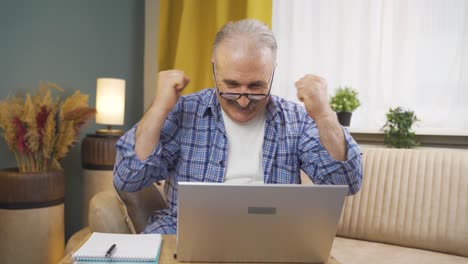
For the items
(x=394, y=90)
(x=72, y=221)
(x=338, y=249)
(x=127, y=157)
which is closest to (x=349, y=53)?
(x=394, y=90)

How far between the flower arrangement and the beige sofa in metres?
0.48

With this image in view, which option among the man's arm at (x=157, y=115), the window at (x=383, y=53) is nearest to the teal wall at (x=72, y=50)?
the window at (x=383, y=53)

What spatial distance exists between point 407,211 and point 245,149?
106 centimetres

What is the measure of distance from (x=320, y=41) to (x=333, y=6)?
206mm

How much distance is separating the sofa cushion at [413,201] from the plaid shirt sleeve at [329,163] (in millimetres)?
880

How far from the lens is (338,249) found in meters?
1.76

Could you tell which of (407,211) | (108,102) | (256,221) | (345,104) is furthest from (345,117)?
(256,221)

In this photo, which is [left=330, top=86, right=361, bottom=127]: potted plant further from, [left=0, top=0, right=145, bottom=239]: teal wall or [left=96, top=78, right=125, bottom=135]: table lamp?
[left=0, top=0, right=145, bottom=239]: teal wall

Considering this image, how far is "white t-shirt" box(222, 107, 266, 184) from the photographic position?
46.8 inches

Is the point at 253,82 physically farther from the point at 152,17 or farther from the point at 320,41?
the point at 152,17

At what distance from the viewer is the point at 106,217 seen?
1355mm

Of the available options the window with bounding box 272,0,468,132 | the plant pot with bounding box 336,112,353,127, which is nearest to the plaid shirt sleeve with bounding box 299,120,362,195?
the plant pot with bounding box 336,112,353,127

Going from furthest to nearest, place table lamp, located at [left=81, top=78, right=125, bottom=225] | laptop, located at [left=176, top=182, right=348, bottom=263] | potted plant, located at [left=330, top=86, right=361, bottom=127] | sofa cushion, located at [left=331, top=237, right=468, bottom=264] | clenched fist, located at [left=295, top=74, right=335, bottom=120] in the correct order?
1. table lamp, located at [left=81, top=78, right=125, bottom=225]
2. potted plant, located at [left=330, top=86, right=361, bottom=127]
3. sofa cushion, located at [left=331, top=237, right=468, bottom=264]
4. clenched fist, located at [left=295, top=74, right=335, bottom=120]
5. laptop, located at [left=176, top=182, right=348, bottom=263]

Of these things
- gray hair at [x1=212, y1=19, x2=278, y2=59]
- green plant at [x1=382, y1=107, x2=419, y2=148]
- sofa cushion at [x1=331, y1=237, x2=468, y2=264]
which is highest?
gray hair at [x1=212, y1=19, x2=278, y2=59]
